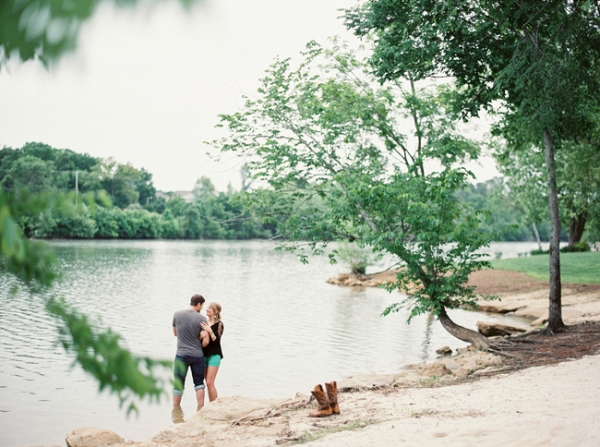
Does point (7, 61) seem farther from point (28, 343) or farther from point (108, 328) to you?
point (28, 343)

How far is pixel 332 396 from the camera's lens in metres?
8.71

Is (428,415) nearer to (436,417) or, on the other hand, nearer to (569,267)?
(436,417)

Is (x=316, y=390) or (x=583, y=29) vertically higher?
(x=583, y=29)

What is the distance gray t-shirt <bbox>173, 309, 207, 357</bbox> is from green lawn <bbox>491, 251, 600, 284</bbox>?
2488 centimetres

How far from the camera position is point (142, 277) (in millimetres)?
37844

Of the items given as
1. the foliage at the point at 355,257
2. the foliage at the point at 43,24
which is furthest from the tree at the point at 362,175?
the foliage at the point at 355,257

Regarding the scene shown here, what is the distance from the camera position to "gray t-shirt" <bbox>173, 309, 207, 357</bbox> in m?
10.1

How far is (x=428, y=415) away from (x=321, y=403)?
1.62 m

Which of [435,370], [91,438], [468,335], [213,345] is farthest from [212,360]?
[468,335]

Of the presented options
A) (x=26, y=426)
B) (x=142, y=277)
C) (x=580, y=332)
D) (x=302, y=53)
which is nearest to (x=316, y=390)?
(x=26, y=426)

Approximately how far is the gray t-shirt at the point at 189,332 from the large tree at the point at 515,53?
25.7 ft

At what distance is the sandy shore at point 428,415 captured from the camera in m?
6.86

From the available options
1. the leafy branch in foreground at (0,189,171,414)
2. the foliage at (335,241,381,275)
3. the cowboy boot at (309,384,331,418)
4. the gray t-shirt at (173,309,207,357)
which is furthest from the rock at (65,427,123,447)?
the foliage at (335,241,381,275)

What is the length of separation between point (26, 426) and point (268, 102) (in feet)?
33.0
